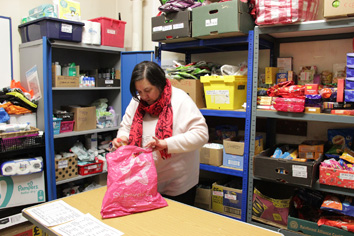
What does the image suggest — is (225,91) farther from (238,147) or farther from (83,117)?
(83,117)

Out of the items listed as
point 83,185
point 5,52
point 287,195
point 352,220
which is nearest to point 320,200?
point 352,220

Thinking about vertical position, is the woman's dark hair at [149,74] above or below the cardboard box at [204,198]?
above

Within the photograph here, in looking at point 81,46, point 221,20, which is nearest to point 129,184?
point 221,20

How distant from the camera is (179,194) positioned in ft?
6.17

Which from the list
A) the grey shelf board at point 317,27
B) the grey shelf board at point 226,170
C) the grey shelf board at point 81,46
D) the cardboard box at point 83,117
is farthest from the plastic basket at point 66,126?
the grey shelf board at point 317,27

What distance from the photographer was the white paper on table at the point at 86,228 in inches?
51.3

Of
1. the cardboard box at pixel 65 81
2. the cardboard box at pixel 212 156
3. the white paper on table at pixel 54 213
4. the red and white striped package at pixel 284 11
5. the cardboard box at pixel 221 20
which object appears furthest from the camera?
the cardboard box at pixel 65 81

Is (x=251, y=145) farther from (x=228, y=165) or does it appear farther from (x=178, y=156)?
(x=178, y=156)

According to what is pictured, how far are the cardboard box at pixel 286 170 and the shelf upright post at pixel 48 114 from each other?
1.82m

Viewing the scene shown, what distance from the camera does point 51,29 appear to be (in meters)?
2.73

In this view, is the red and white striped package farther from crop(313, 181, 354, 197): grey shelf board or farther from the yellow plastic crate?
crop(313, 181, 354, 197): grey shelf board

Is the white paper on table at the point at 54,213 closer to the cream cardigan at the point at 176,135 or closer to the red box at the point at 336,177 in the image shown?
the cream cardigan at the point at 176,135

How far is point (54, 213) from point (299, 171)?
161cm

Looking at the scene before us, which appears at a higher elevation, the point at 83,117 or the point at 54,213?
the point at 83,117
